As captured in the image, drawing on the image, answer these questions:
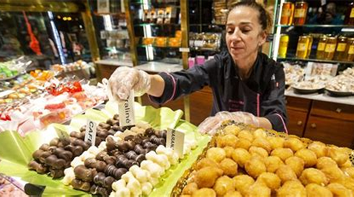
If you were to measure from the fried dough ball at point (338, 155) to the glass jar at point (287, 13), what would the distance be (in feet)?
7.50

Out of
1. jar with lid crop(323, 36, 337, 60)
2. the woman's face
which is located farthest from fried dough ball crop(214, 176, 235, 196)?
jar with lid crop(323, 36, 337, 60)

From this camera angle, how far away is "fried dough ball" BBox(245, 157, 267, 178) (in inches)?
31.0

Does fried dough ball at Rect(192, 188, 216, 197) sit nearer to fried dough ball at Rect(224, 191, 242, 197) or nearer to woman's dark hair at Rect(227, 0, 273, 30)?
fried dough ball at Rect(224, 191, 242, 197)

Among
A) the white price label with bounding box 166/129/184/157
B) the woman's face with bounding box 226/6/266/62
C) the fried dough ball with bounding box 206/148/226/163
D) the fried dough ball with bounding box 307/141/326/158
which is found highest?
the woman's face with bounding box 226/6/266/62

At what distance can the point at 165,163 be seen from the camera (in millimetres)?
1089

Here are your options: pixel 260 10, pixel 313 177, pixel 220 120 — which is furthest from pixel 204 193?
pixel 260 10

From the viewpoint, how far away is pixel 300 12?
2.65m

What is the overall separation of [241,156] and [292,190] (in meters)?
0.22

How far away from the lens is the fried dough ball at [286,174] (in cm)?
75

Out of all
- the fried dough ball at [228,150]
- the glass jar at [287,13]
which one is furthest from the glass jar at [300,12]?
the fried dough ball at [228,150]

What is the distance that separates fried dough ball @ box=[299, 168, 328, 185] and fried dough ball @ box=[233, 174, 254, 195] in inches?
7.2

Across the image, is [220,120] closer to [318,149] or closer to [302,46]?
[318,149]

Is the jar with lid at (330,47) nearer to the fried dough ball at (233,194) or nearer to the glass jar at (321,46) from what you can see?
the glass jar at (321,46)

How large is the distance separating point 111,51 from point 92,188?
12.9 feet
